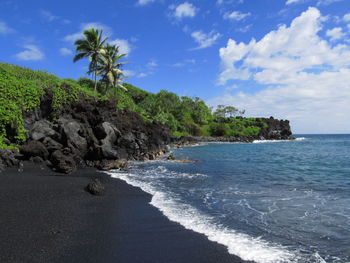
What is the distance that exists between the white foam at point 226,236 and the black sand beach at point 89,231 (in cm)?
39

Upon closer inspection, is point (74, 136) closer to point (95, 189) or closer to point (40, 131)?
point (40, 131)

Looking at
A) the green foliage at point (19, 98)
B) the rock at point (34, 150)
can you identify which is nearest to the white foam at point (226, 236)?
the rock at point (34, 150)

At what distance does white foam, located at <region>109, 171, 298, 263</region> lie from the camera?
7141mm

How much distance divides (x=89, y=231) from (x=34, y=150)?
15.3 m

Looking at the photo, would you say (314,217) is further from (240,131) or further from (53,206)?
(240,131)

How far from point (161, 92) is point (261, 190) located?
78.7m

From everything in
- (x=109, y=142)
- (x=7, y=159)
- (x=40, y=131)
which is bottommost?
(x=7, y=159)

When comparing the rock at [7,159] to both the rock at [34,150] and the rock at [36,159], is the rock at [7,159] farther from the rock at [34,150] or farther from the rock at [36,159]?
the rock at [34,150]

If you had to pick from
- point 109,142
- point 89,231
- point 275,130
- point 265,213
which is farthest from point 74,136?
point 275,130

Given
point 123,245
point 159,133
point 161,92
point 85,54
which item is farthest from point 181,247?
point 161,92

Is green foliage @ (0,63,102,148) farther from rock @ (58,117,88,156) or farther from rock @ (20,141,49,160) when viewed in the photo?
rock @ (58,117,88,156)

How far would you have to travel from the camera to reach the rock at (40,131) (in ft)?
75.7

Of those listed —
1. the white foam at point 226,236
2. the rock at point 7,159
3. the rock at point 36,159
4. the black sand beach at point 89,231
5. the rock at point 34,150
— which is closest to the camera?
the black sand beach at point 89,231

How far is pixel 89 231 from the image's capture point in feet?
27.3
